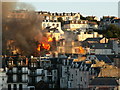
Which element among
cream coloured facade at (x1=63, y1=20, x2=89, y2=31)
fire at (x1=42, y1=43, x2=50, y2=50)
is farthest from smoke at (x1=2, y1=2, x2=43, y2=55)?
cream coloured facade at (x1=63, y1=20, x2=89, y2=31)

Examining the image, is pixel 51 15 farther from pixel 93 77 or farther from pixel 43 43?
pixel 93 77

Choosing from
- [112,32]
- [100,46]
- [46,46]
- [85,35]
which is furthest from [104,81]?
[112,32]

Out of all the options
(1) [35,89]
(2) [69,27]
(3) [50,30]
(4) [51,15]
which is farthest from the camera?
(4) [51,15]

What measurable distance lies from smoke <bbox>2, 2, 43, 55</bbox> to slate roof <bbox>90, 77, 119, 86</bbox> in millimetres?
16671

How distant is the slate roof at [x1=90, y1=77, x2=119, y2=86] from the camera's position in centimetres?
2847

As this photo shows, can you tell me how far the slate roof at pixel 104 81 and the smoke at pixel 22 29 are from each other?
54.7 feet

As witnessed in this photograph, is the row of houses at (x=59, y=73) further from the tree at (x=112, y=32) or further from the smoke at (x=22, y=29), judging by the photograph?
the tree at (x=112, y=32)

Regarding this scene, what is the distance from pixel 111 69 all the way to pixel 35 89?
13.3ft

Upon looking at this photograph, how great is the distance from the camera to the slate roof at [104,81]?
28469 millimetres

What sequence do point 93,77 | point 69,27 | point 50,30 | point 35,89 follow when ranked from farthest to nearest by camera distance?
1. point 69,27
2. point 50,30
3. point 35,89
4. point 93,77

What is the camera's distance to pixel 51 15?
260ft

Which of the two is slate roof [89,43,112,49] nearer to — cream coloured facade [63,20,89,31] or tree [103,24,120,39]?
tree [103,24,120,39]

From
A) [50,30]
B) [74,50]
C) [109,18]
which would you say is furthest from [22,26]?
[109,18]

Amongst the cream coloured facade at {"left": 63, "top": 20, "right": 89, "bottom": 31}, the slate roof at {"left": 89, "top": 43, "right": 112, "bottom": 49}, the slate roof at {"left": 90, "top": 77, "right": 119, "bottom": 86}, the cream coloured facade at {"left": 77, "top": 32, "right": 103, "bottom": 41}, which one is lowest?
the slate roof at {"left": 90, "top": 77, "right": 119, "bottom": 86}
